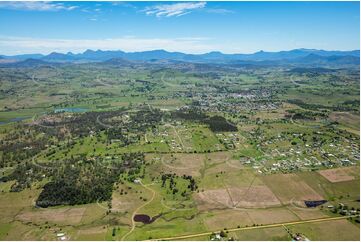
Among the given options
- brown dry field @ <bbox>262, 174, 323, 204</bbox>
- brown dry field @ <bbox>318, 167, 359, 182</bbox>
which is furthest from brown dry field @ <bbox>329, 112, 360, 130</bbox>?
brown dry field @ <bbox>262, 174, 323, 204</bbox>

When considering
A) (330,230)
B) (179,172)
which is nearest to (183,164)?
(179,172)

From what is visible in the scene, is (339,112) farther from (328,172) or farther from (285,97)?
(328,172)

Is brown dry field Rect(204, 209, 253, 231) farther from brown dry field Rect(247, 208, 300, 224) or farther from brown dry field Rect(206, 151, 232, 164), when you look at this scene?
brown dry field Rect(206, 151, 232, 164)

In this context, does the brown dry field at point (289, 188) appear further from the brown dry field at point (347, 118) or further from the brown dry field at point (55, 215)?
the brown dry field at point (347, 118)

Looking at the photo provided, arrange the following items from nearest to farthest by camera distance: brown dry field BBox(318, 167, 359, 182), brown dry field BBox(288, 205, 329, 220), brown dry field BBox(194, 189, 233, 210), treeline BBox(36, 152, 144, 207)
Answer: brown dry field BBox(288, 205, 329, 220), brown dry field BBox(194, 189, 233, 210), treeline BBox(36, 152, 144, 207), brown dry field BBox(318, 167, 359, 182)

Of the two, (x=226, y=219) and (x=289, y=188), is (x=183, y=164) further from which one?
(x=226, y=219)

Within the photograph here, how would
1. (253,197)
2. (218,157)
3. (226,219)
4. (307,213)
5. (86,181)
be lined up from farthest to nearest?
1. (218,157)
2. (86,181)
3. (253,197)
4. (307,213)
5. (226,219)

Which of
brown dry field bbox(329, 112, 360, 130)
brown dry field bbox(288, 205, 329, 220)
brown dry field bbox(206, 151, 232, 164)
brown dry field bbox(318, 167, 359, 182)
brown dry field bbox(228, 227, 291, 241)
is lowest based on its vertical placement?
brown dry field bbox(329, 112, 360, 130)
